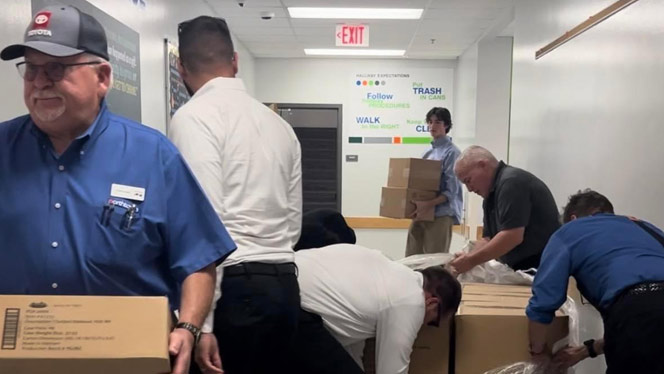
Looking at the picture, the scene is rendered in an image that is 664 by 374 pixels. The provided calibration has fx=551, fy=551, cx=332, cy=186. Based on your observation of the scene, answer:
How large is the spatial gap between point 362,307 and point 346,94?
18.8 ft

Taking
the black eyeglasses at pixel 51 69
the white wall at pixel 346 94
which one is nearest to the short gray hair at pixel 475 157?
the black eyeglasses at pixel 51 69

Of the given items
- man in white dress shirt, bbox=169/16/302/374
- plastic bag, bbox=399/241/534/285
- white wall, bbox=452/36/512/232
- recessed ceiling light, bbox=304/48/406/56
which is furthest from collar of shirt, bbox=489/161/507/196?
recessed ceiling light, bbox=304/48/406/56

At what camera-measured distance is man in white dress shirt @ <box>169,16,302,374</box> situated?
1.44m

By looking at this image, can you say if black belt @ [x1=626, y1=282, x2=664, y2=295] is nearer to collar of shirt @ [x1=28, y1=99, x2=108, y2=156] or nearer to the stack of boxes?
collar of shirt @ [x1=28, y1=99, x2=108, y2=156]

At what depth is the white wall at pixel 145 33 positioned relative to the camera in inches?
77.6

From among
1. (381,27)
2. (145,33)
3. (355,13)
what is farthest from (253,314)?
(381,27)

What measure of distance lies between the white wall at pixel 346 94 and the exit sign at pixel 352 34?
1727 mm

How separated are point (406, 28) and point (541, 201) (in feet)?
10.9

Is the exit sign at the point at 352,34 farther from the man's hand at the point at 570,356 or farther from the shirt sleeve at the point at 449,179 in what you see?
the man's hand at the point at 570,356

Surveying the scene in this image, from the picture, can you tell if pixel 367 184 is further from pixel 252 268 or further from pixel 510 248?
pixel 252 268

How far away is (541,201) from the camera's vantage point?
2709mm

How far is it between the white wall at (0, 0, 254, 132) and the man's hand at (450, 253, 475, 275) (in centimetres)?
190

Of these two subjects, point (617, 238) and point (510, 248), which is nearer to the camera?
point (617, 238)

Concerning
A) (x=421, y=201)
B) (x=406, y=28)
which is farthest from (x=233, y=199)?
(x=406, y=28)
